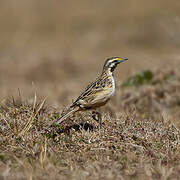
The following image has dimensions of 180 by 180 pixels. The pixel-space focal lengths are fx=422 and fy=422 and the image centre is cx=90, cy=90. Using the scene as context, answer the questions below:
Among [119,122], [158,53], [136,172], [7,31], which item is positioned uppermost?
[7,31]

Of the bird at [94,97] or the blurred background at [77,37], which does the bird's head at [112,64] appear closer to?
the bird at [94,97]

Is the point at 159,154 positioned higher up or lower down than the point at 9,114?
lower down

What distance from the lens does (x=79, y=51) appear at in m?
24.3

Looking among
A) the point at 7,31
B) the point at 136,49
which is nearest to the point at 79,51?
the point at 136,49

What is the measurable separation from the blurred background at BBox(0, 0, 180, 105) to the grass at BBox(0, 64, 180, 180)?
24.9 feet

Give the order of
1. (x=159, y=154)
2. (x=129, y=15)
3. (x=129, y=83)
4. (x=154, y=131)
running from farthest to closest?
(x=129, y=15) → (x=129, y=83) → (x=154, y=131) → (x=159, y=154)

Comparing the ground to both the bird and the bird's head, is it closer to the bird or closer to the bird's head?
the bird

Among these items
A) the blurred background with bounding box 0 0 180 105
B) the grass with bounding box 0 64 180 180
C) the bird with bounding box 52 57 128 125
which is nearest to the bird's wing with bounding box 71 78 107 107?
the bird with bounding box 52 57 128 125

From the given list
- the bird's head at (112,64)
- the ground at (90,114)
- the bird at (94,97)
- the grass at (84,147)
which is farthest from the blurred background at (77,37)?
the bird at (94,97)

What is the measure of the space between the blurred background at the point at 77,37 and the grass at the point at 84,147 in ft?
24.9

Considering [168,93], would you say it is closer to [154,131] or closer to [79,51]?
[154,131]

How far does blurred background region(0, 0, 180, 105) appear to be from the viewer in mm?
18406

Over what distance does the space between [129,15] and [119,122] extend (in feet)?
83.3

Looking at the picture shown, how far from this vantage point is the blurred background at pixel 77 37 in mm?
18406
